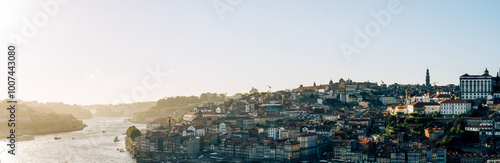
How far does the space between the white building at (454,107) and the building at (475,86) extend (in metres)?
4.54

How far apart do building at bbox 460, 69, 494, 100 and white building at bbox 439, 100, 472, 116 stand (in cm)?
454

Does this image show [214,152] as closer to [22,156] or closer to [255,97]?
Result: [22,156]

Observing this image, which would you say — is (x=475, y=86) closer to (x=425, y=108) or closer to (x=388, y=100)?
(x=425, y=108)

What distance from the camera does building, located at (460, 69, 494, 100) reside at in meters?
40.1

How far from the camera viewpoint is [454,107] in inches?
1441

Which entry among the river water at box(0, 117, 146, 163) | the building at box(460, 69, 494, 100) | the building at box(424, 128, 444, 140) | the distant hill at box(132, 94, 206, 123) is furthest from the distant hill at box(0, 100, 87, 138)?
the building at box(460, 69, 494, 100)

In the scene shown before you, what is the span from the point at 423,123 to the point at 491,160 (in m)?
7.65

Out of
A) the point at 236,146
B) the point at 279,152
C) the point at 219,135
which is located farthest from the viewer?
the point at 219,135

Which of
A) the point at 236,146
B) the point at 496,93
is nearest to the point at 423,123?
the point at 496,93

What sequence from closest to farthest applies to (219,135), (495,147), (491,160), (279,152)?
(491,160), (495,147), (279,152), (219,135)

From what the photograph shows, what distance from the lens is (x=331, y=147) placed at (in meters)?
35.1

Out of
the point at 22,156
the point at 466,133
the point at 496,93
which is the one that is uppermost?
the point at 496,93

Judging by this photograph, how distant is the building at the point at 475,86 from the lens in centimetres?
4006

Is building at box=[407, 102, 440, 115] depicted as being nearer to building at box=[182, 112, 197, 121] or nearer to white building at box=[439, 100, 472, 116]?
white building at box=[439, 100, 472, 116]
